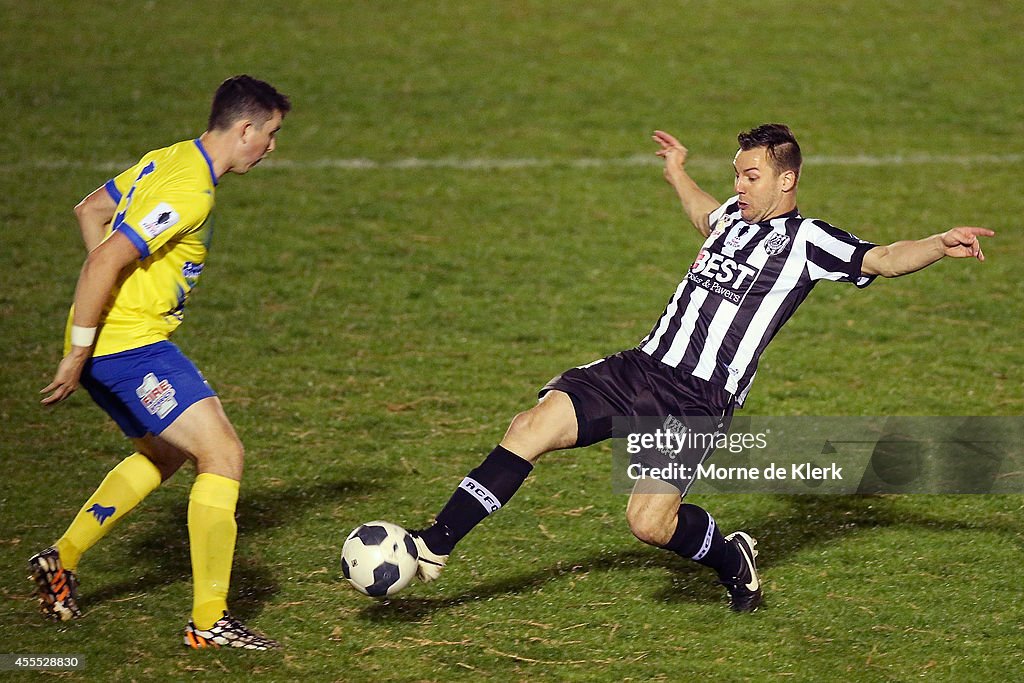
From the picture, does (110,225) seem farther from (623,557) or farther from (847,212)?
(847,212)

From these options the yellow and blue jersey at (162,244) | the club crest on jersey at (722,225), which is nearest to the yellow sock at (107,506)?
the yellow and blue jersey at (162,244)

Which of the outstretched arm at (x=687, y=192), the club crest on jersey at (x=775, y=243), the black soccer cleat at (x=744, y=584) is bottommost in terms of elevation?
the black soccer cleat at (x=744, y=584)

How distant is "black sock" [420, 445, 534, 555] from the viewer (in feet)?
16.0

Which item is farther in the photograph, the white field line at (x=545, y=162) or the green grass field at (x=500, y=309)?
the white field line at (x=545, y=162)

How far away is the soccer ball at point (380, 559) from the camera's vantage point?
4.67 metres

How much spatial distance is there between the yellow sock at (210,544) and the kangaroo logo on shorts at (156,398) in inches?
11.6

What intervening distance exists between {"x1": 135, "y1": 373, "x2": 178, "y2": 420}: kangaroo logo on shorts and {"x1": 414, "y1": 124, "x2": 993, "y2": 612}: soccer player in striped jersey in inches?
47.5

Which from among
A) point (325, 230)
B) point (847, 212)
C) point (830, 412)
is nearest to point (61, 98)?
point (325, 230)

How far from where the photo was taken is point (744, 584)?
531 cm

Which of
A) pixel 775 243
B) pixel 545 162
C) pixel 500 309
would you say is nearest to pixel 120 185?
pixel 775 243

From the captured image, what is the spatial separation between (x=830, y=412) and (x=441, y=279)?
10.7ft

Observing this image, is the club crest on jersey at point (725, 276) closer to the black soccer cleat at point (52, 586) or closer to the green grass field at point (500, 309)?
the green grass field at point (500, 309)

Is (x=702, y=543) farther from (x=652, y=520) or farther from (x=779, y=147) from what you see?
(x=779, y=147)

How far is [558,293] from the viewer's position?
9312 mm
